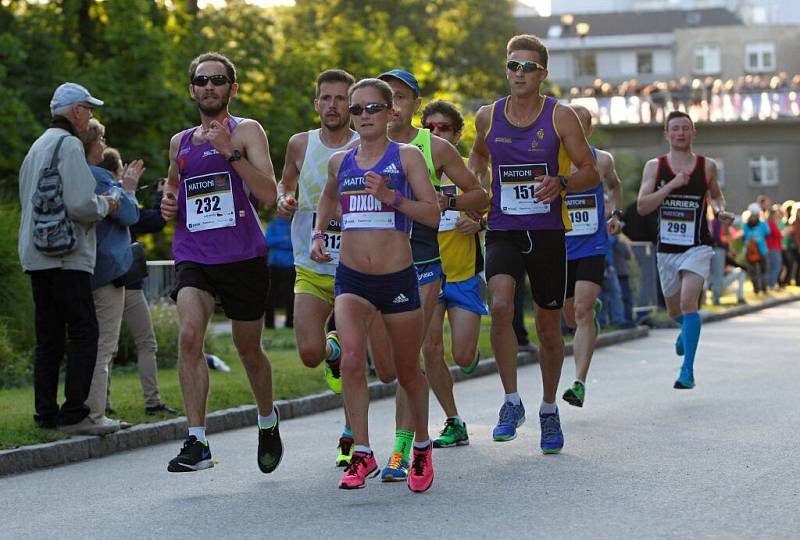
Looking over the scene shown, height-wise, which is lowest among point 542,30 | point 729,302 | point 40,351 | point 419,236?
point 729,302

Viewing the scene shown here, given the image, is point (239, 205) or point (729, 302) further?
point (729, 302)

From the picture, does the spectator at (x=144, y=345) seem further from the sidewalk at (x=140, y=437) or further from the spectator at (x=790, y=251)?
the spectator at (x=790, y=251)

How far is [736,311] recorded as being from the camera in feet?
94.1

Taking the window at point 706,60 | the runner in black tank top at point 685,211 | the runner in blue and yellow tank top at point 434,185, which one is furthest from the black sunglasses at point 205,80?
the window at point 706,60

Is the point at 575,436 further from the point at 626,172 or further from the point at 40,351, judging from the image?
the point at 626,172

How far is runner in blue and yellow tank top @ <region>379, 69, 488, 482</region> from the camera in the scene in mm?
8570

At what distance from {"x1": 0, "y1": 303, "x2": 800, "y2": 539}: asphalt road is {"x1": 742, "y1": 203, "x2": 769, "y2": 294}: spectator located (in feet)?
73.0

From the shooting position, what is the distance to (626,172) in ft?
232

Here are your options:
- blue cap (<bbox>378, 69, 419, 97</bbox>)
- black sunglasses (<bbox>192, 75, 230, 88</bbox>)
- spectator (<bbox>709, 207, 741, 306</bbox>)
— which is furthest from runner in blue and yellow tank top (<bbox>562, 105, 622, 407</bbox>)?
spectator (<bbox>709, 207, 741, 306</bbox>)

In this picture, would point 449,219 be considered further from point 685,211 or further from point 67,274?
point 685,211

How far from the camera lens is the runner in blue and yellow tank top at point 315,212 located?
9.22 m

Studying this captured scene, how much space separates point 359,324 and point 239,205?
114 cm

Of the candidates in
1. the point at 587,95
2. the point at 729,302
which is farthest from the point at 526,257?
the point at 587,95

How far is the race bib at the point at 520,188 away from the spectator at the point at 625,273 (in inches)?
509
